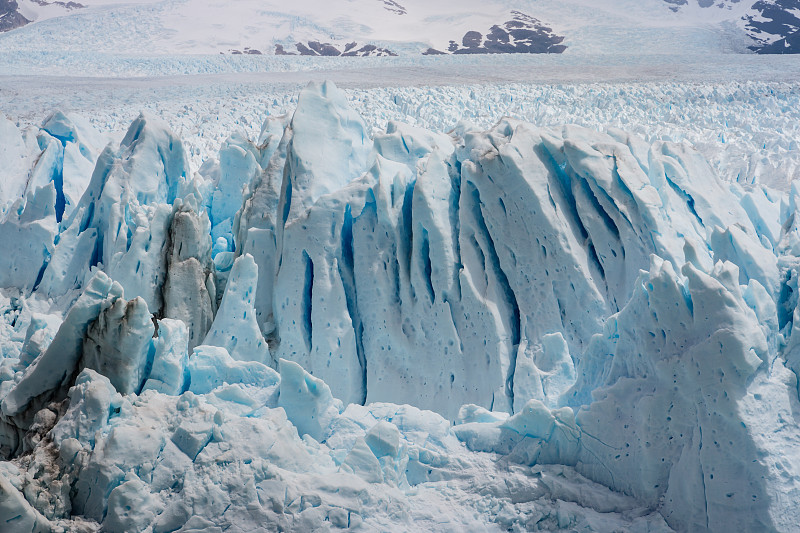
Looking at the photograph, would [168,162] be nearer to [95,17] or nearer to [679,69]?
[679,69]

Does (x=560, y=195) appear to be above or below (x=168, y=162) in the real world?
above

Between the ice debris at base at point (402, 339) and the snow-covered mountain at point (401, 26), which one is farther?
the snow-covered mountain at point (401, 26)

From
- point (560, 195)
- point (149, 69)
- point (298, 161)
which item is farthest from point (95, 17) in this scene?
point (560, 195)

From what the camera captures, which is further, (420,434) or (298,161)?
(298,161)

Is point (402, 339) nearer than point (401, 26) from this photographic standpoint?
Yes
